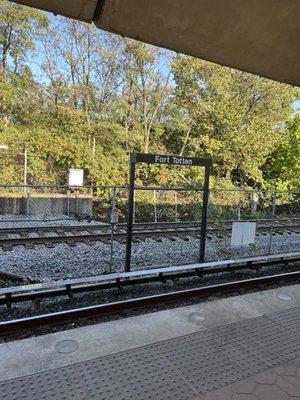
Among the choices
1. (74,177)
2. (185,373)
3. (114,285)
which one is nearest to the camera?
(185,373)

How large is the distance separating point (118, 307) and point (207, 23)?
3.79m

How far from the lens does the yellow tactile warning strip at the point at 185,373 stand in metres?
3.18

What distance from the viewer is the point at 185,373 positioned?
3.51 m

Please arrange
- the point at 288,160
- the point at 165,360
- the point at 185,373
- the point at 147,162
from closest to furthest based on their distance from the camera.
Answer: the point at 185,373
the point at 165,360
the point at 147,162
the point at 288,160

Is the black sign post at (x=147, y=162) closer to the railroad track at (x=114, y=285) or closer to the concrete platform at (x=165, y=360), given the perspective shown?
the railroad track at (x=114, y=285)

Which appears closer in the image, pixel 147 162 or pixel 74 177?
pixel 147 162

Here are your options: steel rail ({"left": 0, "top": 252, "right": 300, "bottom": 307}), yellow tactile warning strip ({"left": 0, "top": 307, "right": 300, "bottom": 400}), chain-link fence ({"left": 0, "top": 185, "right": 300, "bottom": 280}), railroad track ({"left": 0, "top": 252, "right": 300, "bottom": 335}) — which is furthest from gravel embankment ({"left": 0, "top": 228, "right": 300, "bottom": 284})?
yellow tactile warning strip ({"left": 0, "top": 307, "right": 300, "bottom": 400})

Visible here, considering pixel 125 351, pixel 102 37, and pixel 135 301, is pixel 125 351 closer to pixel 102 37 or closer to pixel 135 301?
pixel 135 301

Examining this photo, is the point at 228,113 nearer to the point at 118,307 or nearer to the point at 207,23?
the point at 118,307

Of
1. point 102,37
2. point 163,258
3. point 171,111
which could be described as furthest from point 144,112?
point 163,258

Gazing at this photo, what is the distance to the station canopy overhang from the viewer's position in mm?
3312

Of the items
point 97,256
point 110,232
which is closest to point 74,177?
point 110,232

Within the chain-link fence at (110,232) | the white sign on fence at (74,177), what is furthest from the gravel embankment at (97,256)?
the white sign on fence at (74,177)

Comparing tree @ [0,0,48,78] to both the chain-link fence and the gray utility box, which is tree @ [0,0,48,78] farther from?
the gray utility box
